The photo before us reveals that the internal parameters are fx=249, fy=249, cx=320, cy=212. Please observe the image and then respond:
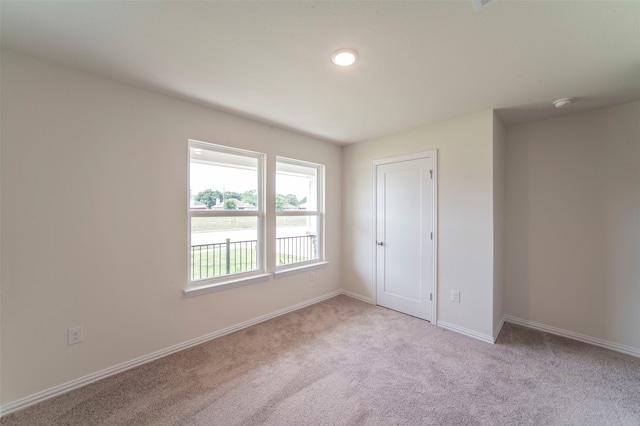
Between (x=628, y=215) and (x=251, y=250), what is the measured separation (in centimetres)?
384

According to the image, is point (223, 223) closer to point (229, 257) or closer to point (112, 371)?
point (229, 257)

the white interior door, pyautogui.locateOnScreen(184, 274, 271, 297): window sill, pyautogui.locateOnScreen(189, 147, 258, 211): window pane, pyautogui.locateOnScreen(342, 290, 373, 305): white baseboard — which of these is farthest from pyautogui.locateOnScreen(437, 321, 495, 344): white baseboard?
pyautogui.locateOnScreen(189, 147, 258, 211): window pane

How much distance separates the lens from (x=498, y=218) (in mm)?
2727

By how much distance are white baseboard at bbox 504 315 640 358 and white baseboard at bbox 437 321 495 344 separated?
76 centimetres

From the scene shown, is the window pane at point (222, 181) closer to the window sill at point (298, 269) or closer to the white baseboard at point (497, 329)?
the window sill at point (298, 269)

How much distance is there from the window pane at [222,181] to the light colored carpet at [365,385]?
1.42 metres

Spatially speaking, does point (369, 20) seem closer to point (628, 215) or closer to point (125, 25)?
point (125, 25)

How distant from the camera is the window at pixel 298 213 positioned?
11.0 ft

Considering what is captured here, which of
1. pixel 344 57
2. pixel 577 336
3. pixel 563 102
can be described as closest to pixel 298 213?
pixel 344 57

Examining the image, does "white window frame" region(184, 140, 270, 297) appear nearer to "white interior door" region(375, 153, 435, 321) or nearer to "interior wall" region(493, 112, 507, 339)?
"white interior door" region(375, 153, 435, 321)

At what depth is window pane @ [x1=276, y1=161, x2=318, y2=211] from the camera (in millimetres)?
3359

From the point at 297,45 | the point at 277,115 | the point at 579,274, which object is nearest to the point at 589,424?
the point at 579,274

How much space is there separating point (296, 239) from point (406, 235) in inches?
59.9

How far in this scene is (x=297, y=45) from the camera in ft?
5.16
